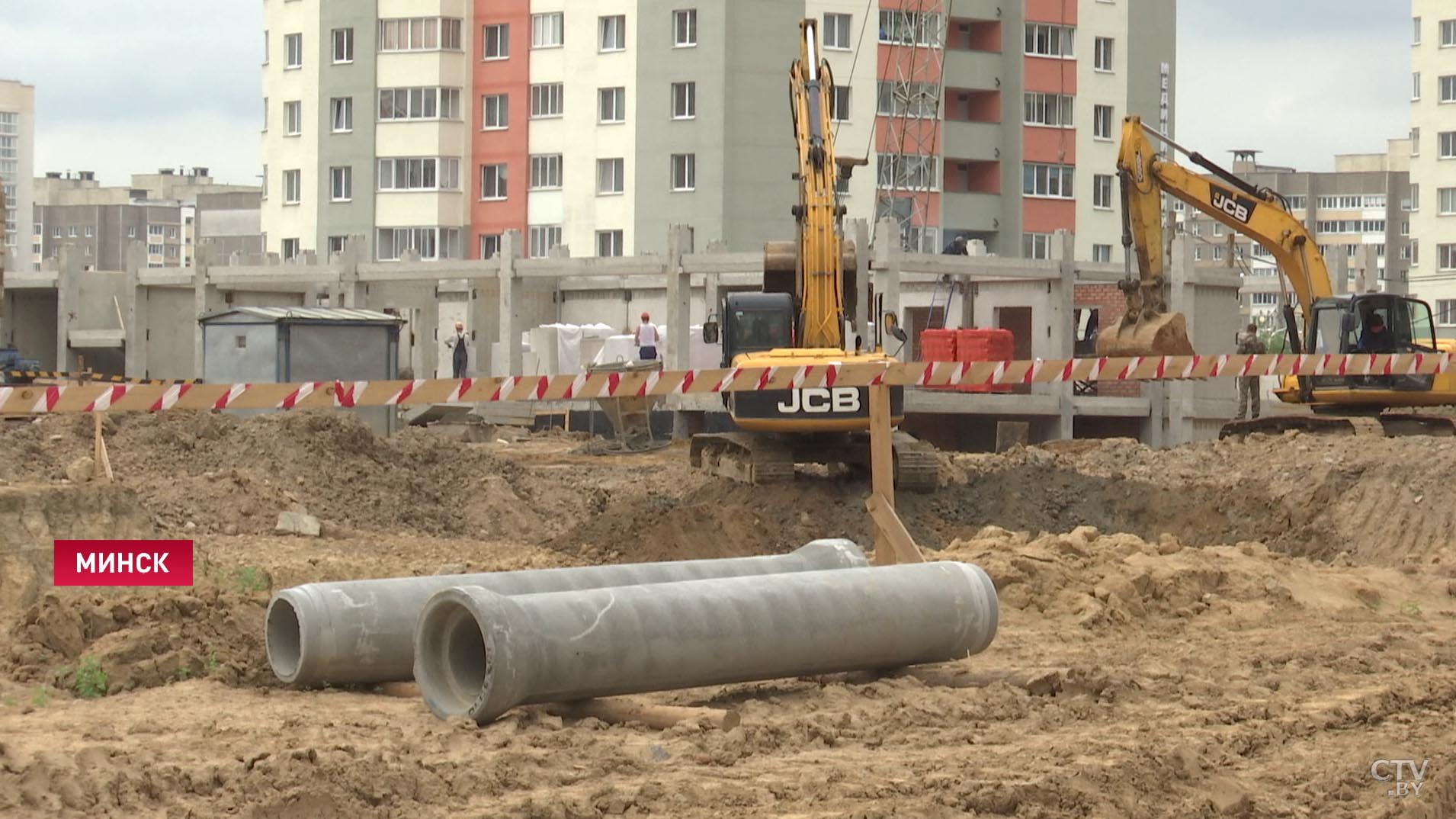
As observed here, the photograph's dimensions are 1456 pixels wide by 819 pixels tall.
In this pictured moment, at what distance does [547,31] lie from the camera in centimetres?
6297

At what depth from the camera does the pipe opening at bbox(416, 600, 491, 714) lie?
8.52 m

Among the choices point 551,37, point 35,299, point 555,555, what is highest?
point 551,37

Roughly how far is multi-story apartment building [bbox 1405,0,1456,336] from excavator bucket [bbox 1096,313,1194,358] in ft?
180

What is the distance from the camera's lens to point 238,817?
6539 mm

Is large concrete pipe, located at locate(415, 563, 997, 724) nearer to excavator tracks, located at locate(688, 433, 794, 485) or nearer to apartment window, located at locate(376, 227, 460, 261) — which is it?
excavator tracks, located at locate(688, 433, 794, 485)

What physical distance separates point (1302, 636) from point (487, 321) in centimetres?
3381

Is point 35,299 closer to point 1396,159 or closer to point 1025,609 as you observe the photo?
point 1025,609

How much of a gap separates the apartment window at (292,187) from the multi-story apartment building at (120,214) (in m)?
82.7

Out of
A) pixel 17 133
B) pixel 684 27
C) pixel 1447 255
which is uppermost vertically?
pixel 17 133

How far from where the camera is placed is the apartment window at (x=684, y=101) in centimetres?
6003

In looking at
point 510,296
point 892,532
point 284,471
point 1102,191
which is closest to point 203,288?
point 510,296

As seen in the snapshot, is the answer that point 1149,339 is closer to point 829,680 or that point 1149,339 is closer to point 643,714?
point 829,680

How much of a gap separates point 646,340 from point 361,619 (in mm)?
27062

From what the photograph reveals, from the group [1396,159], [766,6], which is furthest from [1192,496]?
[1396,159]
